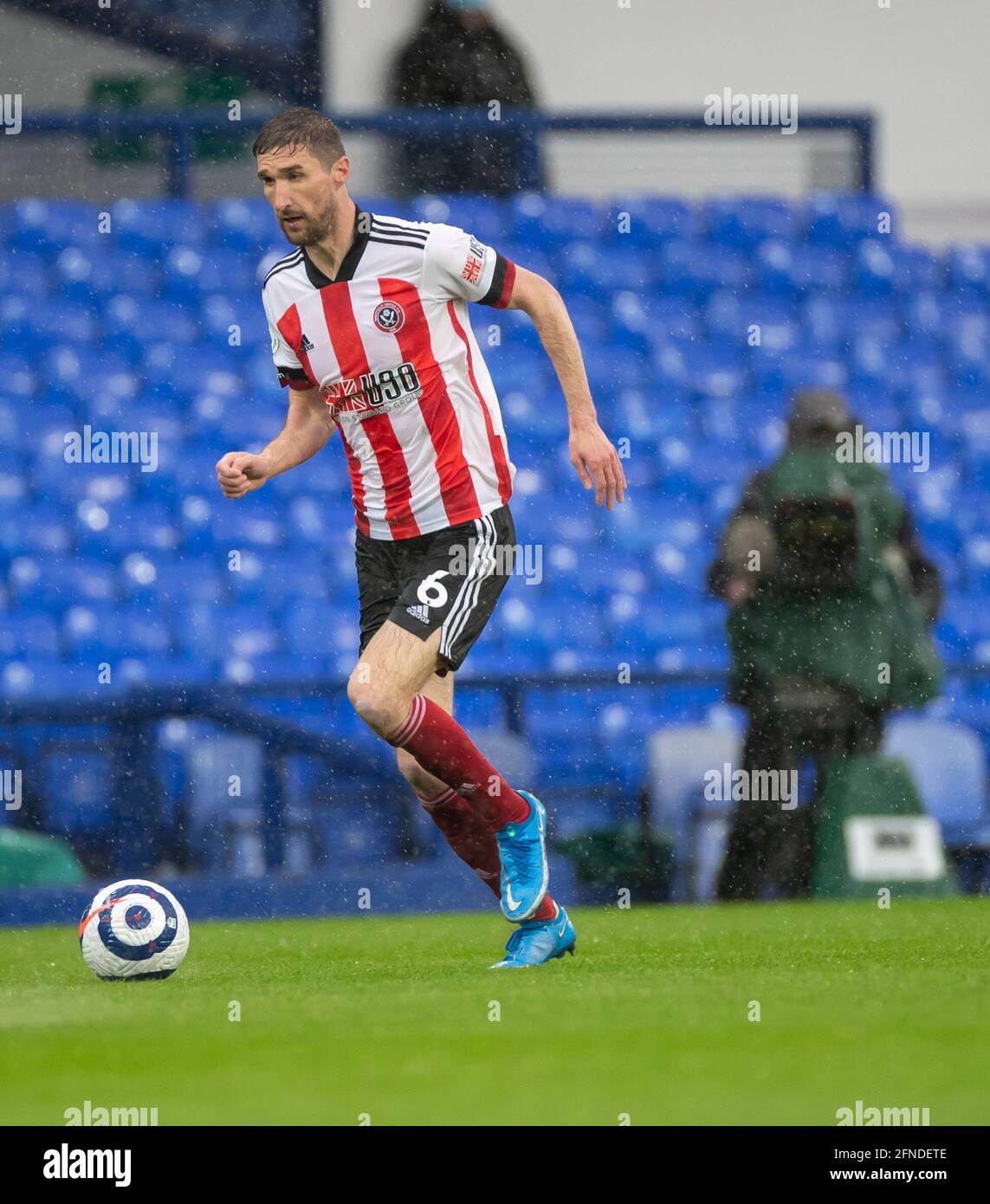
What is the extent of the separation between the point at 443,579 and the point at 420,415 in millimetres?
437

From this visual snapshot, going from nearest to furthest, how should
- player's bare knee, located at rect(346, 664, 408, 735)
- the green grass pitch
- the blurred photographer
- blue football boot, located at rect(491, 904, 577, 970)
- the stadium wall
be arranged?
the green grass pitch
player's bare knee, located at rect(346, 664, 408, 735)
blue football boot, located at rect(491, 904, 577, 970)
the blurred photographer
the stadium wall

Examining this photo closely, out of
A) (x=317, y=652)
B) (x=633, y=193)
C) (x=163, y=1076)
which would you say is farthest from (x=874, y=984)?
(x=633, y=193)

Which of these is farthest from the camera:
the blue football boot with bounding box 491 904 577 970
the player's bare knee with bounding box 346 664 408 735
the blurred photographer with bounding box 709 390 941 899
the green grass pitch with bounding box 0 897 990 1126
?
the blurred photographer with bounding box 709 390 941 899

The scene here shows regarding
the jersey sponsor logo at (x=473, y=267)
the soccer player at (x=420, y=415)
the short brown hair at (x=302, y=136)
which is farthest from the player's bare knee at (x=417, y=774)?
the short brown hair at (x=302, y=136)

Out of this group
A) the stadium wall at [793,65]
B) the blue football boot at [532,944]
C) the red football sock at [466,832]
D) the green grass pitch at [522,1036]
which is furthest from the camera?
the stadium wall at [793,65]

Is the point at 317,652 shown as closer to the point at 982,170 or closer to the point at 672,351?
the point at 672,351

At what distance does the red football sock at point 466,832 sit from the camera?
4.84 metres

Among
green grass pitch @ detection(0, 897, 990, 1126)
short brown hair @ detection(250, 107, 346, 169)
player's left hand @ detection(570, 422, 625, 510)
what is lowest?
green grass pitch @ detection(0, 897, 990, 1126)

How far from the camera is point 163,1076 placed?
313cm

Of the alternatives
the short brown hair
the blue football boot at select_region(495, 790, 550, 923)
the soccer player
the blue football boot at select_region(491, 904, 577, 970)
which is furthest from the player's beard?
the blue football boot at select_region(491, 904, 577, 970)

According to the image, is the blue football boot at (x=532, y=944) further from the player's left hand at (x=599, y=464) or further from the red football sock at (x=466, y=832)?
the player's left hand at (x=599, y=464)

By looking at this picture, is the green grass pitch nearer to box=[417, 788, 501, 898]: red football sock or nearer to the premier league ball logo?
box=[417, 788, 501, 898]: red football sock

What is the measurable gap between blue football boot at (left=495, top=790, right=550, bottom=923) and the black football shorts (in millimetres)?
427

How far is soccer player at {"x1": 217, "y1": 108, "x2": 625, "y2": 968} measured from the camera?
15.5 feet
